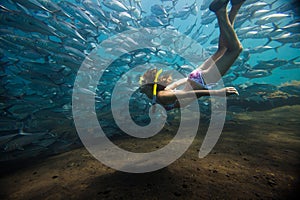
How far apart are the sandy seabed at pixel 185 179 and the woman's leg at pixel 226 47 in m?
1.87

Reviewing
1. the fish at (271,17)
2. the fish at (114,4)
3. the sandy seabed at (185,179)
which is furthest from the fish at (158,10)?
the sandy seabed at (185,179)

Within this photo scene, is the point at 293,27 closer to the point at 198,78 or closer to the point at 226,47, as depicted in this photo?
the point at 226,47

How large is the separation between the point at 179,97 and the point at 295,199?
7.27 feet

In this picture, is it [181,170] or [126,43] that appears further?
[126,43]

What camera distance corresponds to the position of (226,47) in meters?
3.35

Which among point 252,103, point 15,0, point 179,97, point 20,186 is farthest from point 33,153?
point 252,103

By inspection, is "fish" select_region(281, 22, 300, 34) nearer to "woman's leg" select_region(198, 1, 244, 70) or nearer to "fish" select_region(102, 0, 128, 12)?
"woman's leg" select_region(198, 1, 244, 70)

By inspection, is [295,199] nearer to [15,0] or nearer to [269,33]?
[15,0]

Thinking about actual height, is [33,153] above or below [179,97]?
below

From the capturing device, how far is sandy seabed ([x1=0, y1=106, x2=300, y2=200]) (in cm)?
221

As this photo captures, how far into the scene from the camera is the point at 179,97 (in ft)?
10.3

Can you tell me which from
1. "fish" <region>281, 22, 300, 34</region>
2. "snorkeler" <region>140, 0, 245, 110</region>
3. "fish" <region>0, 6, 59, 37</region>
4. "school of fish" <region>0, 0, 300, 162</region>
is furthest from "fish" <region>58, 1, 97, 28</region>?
"fish" <region>281, 22, 300, 34</region>

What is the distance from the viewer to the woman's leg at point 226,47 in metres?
3.13

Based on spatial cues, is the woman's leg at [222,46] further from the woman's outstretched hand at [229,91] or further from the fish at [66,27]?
the fish at [66,27]
